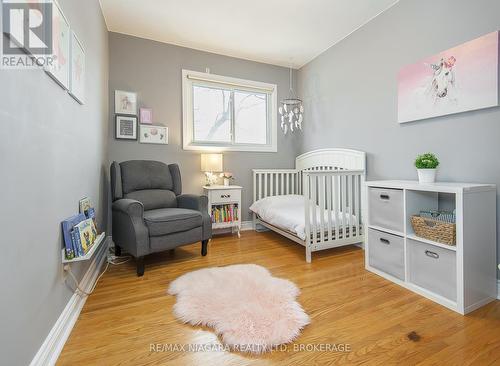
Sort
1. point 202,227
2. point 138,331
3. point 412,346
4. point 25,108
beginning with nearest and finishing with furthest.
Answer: point 25,108 < point 412,346 < point 138,331 < point 202,227

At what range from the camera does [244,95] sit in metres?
3.65

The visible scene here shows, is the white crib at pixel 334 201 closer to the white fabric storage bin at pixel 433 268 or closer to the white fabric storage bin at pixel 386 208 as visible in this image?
the white fabric storage bin at pixel 386 208

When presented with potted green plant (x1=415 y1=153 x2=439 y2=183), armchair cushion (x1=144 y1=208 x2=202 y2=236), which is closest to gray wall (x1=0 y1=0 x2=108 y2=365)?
Answer: armchair cushion (x1=144 y1=208 x2=202 y2=236)

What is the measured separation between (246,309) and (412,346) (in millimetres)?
863

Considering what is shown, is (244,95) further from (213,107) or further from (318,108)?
(318,108)

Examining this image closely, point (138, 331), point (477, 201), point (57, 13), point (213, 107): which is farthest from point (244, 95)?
point (138, 331)

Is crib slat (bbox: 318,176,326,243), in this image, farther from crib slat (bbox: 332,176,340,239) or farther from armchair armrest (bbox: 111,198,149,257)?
armchair armrest (bbox: 111,198,149,257)

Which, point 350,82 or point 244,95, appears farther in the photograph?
point 244,95

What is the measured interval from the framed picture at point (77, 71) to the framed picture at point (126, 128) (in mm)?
1199

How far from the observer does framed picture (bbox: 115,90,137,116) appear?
2.88 meters

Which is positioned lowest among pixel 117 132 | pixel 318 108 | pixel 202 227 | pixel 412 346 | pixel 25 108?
pixel 412 346

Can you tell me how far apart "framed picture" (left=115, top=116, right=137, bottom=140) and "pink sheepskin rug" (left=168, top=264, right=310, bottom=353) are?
1.84 metres

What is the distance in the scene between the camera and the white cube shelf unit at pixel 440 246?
1499 mm

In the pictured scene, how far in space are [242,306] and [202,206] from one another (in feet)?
3.91
